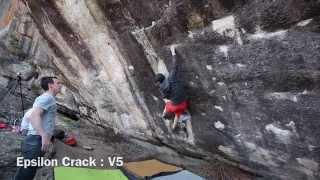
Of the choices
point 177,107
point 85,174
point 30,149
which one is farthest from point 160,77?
point 30,149

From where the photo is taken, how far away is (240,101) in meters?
8.10

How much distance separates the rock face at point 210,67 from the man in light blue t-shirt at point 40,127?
2.28 meters

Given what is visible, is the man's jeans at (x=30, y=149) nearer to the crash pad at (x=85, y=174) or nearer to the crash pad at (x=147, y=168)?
the crash pad at (x=85, y=174)

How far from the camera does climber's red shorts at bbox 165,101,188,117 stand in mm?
9000

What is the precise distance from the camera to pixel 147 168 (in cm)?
970

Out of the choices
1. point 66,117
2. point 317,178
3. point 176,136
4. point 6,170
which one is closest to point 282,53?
point 317,178

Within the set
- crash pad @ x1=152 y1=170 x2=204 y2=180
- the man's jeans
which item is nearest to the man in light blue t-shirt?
the man's jeans

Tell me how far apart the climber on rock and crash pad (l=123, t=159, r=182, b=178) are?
1264 mm

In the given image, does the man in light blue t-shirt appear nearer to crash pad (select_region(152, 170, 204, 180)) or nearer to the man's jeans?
the man's jeans

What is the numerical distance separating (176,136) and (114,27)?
292 cm

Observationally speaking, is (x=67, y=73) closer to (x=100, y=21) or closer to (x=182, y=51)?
(x=100, y=21)

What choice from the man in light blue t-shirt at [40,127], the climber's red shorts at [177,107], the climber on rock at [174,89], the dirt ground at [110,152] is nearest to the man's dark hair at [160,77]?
the climber on rock at [174,89]

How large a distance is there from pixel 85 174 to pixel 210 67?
130 inches

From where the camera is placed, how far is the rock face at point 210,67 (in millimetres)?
6828
